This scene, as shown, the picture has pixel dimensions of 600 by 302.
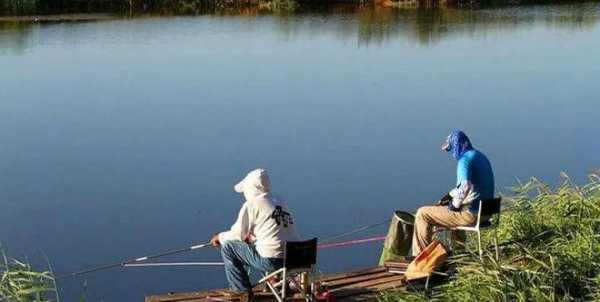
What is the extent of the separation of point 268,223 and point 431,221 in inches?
52.3

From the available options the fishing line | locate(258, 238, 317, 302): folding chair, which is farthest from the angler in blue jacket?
the fishing line

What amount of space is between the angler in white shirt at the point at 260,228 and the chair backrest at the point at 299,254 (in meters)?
0.16

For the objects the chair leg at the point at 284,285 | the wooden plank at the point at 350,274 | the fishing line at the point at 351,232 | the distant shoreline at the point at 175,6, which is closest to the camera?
the chair leg at the point at 284,285

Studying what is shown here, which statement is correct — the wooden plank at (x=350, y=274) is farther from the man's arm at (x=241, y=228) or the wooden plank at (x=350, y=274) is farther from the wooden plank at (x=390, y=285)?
the man's arm at (x=241, y=228)

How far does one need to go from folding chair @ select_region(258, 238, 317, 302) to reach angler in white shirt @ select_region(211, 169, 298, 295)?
0.09 meters

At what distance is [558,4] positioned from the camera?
33156mm

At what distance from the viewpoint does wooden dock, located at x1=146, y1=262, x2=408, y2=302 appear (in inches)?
207

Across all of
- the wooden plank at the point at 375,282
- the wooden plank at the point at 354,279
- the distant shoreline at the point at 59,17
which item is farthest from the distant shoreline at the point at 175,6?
the wooden plank at the point at 375,282

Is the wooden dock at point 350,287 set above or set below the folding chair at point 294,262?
below

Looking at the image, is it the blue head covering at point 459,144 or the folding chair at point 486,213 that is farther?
the blue head covering at point 459,144

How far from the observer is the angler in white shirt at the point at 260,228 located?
498 cm

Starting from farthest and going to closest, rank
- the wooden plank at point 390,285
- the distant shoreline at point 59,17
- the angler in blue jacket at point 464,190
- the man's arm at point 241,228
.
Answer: the distant shoreline at point 59,17, the angler in blue jacket at point 464,190, the wooden plank at point 390,285, the man's arm at point 241,228

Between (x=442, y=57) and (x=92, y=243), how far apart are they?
12327 millimetres

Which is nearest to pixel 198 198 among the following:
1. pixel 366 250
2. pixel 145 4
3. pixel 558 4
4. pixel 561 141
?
pixel 366 250
